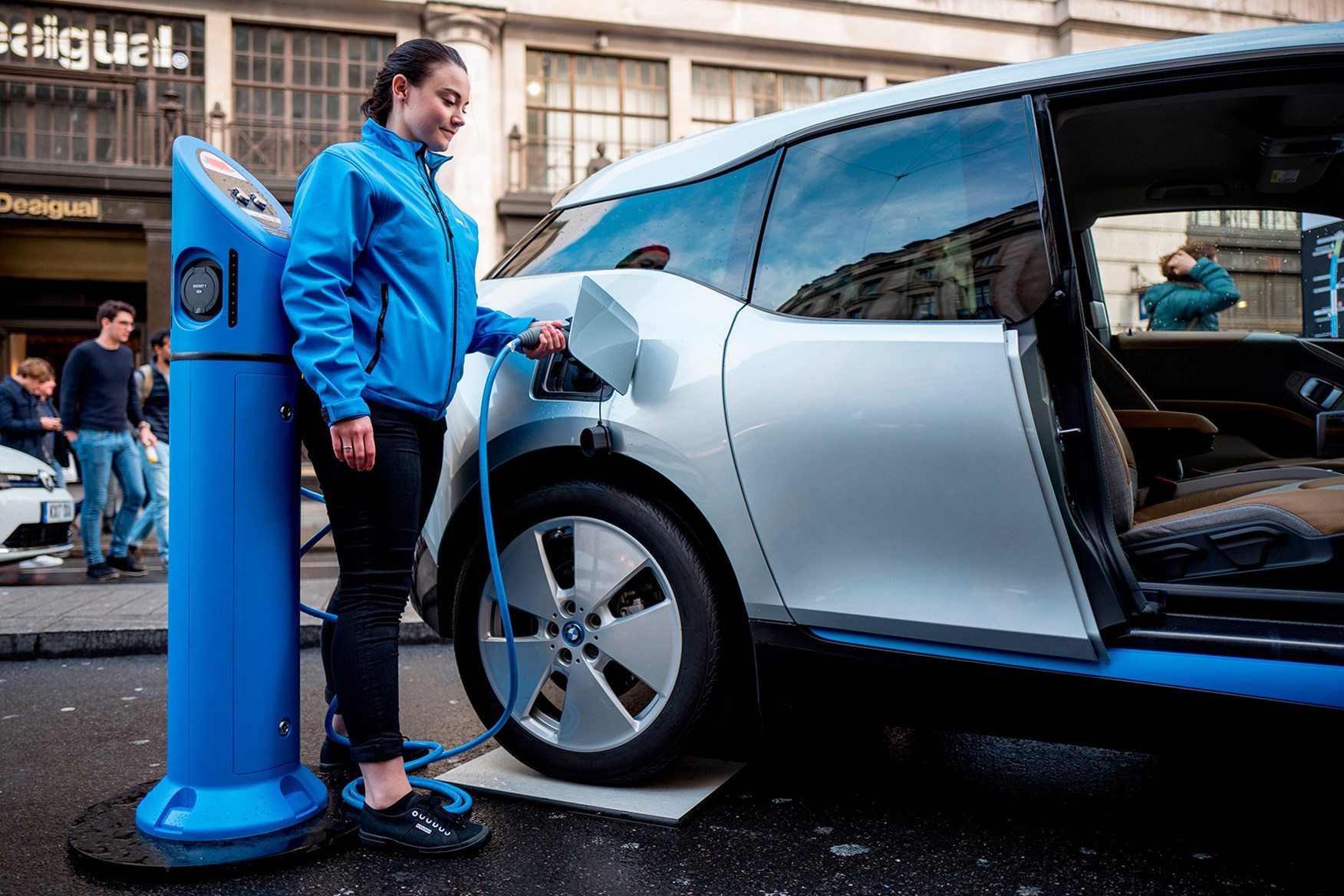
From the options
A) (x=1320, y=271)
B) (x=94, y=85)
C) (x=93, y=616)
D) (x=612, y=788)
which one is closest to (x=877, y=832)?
(x=612, y=788)

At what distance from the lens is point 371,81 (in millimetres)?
16312

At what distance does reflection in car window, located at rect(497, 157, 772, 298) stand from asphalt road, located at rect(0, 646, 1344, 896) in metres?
1.29

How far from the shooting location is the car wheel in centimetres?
243

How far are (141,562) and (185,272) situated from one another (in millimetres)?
6363

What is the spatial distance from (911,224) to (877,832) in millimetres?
1393

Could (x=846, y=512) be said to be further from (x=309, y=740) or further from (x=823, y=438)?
(x=309, y=740)

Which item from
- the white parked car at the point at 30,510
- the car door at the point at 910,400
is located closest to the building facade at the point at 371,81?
the white parked car at the point at 30,510

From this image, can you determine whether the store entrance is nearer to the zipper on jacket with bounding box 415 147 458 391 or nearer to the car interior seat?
the zipper on jacket with bounding box 415 147 458 391

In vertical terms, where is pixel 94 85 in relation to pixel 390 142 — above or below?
above

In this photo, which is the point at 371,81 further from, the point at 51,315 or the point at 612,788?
the point at 612,788

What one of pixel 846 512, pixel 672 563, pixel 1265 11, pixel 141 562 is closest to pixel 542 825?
pixel 672 563

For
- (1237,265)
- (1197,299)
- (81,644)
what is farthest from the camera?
(81,644)

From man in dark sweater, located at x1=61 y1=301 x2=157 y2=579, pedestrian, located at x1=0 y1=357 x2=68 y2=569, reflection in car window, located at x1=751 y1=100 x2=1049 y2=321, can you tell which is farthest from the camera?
pedestrian, located at x1=0 y1=357 x2=68 y2=569

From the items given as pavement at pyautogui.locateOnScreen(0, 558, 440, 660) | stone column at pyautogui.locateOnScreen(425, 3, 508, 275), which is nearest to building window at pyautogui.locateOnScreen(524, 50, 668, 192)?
stone column at pyautogui.locateOnScreen(425, 3, 508, 275)
